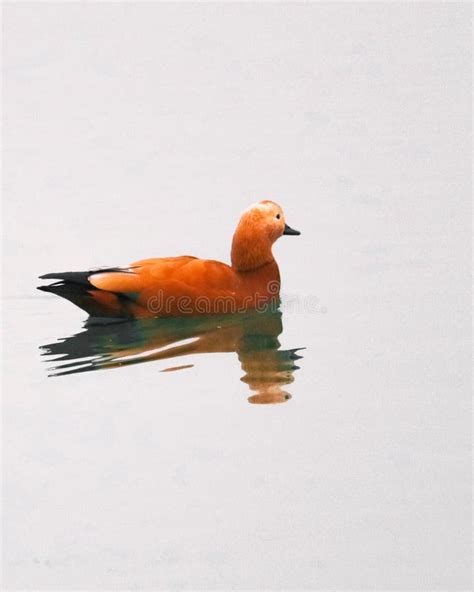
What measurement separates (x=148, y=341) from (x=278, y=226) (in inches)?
61.5

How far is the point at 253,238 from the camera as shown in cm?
955

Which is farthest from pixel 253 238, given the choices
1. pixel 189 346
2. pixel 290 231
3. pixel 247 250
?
pixel 189 346

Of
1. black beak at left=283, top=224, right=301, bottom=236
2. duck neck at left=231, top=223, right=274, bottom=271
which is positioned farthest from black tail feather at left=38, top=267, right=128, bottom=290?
black beak at left=283, top=224, right=301, bottom=236

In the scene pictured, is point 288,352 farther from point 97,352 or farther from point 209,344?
point 97,352

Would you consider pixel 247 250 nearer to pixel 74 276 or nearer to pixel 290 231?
pixel 290 231

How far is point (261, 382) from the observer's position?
26.0 feet

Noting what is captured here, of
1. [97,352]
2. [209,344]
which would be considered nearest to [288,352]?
[209,344]

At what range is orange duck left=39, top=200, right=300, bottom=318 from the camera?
9.05 meters

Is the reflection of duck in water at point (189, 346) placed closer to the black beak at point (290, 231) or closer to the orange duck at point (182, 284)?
the orange duck at point (182, 284)

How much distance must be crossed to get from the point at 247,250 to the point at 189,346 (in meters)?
1.19

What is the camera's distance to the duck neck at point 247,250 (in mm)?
9539

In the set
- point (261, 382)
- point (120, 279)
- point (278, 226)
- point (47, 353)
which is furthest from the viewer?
point (278, 226)

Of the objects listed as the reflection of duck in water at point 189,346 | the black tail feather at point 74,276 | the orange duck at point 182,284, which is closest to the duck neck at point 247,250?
the orange duck at point 182,284

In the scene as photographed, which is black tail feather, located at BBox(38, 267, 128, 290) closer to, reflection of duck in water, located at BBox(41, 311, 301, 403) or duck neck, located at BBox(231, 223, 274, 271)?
reflection of duck in water, located at BBox(41, 311, 301, 403)
